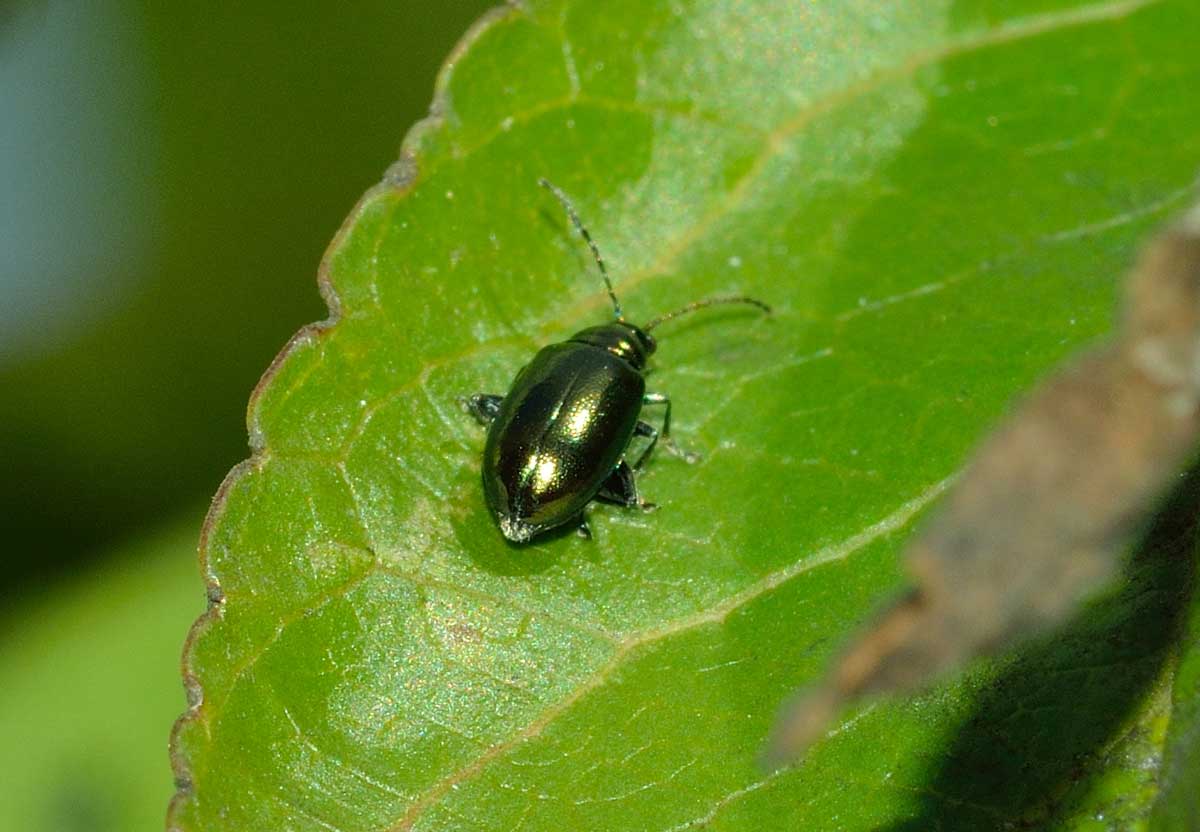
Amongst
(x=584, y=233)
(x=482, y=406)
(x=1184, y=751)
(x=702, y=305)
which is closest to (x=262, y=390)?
(x=482, y=406)

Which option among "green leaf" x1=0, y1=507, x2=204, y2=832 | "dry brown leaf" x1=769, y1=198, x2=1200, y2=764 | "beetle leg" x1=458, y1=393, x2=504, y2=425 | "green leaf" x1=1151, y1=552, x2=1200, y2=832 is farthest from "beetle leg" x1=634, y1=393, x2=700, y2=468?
"green leaf" x1=0, y1=507, x2=204, y2=832

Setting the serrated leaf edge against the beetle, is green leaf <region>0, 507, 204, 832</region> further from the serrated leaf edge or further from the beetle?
the beetle

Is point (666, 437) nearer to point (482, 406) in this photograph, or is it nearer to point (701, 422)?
point (701, 422)

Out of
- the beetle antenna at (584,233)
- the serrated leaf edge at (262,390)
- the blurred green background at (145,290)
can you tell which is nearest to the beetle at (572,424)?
the beetle antenna at (584,233)

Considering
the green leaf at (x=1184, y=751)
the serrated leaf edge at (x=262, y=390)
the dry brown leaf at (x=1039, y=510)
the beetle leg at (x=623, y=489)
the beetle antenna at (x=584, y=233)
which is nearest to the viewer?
the dry brown leaf at (x=1039, y=510)

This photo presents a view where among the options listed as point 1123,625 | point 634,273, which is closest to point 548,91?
point 634,273

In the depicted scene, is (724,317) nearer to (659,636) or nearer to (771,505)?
(771,505)

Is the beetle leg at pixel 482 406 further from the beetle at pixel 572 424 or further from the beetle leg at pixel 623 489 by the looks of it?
the beetle leg at pixel 623 489
